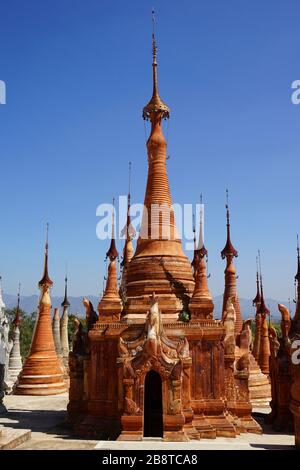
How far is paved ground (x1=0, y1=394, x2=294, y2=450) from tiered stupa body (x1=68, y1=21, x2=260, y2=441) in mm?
639

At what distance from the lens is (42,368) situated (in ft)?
92.3

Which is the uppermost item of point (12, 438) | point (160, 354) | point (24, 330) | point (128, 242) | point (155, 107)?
point (155, 107)

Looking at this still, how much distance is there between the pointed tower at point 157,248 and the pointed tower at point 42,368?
10899mm

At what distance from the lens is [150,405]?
738 inches

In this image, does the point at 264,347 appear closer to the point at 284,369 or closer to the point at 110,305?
the point at 284,369

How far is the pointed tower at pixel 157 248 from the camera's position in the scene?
1922cm

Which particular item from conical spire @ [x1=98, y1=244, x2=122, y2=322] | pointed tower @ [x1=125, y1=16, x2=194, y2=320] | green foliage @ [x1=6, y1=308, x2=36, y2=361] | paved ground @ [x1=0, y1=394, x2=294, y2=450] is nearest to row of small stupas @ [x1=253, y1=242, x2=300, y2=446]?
paved ground @ [x1=0, y1=394, x2=294, y2=450]

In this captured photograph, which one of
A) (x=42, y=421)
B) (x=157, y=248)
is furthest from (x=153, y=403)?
(x=157, y=248)

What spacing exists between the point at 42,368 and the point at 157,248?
12.6m

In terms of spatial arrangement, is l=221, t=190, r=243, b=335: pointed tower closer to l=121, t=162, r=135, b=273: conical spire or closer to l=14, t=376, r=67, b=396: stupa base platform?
l=121, t=162, r=135, b=273: conical spire

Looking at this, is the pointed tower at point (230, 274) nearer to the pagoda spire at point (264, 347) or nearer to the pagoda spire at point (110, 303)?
the pagoda spire at point (264, 347)

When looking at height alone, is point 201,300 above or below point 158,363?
above

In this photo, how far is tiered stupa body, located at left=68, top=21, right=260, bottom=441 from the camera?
610 inches
